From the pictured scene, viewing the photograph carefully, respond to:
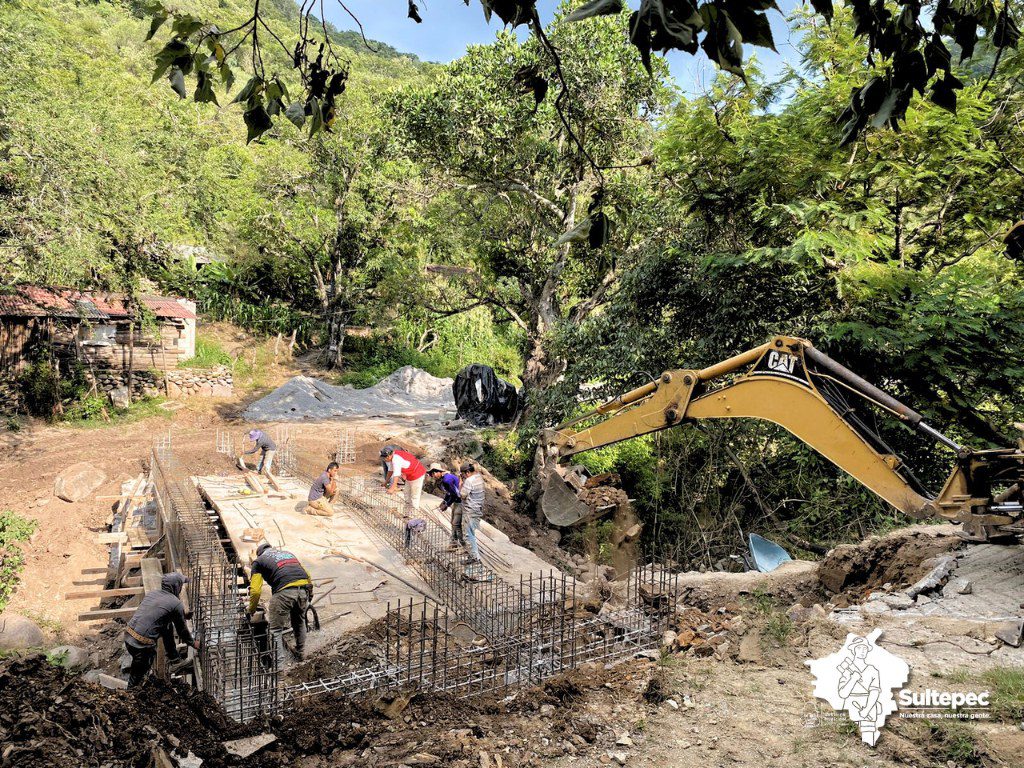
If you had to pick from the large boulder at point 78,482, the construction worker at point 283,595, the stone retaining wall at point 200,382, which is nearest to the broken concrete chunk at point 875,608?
the construction worker at point 283,595

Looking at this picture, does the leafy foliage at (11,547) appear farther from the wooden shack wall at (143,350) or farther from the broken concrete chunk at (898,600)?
the broken concrete chunk at (898,600)

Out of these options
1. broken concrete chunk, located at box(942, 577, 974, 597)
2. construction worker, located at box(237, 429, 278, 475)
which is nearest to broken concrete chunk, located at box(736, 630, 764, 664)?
broken concrete chunk, located at box(942, 577, 974, 597)

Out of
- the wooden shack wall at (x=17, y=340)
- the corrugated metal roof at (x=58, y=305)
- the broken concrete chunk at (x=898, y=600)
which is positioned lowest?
the broken concrete chunk at (x=898, y=600)

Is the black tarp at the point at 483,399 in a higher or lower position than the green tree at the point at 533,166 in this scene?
lower

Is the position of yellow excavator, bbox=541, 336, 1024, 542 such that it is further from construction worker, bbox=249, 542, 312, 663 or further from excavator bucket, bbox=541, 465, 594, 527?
excavator bucket, bbox=541, 465, 594, 527

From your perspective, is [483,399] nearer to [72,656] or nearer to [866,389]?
[72,656]

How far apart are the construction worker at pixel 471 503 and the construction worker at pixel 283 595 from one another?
2689 millimetres

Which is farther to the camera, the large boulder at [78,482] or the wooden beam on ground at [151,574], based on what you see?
the large boulder at [78,482]

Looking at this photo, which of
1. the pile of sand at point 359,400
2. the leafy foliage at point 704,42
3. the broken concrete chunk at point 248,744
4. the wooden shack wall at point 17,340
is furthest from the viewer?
the pile of sand at point 359,400

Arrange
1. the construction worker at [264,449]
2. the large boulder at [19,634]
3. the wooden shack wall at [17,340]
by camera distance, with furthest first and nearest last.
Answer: the wooden shack wall at [17,340] → the construction worker at [264,449] → the large boulder at [19,634]

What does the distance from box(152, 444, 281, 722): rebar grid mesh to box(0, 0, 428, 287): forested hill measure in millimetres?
4227

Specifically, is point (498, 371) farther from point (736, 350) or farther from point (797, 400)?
point (797, 400)

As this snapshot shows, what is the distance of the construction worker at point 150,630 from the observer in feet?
19.0

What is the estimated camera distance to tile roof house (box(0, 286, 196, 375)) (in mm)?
14483
